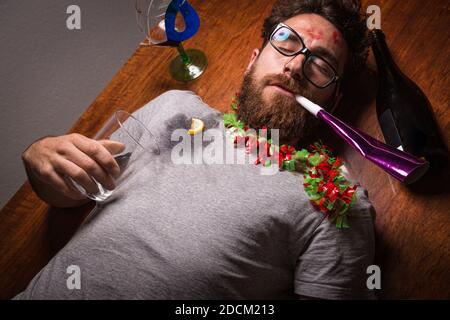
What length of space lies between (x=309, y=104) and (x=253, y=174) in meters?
0.31

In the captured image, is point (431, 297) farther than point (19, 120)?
No

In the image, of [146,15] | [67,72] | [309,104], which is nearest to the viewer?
[309,104]

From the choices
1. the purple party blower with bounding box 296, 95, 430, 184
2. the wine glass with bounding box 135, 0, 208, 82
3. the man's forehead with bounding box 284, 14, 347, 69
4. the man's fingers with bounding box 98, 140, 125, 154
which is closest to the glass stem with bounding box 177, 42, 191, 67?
the wine glass with bounding box 135, 0, 208, 82

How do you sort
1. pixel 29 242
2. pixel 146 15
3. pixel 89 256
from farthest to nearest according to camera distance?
pixel 146 15 < pixel 29 242 < pixel 89 256

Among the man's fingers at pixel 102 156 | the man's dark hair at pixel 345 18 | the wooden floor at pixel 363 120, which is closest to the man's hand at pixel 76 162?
the man's fingers at pixel 102 156

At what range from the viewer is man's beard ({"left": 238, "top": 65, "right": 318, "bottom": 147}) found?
1115 millimetres

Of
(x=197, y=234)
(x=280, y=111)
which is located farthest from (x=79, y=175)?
(x=280, y=111)

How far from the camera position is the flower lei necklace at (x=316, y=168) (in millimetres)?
949

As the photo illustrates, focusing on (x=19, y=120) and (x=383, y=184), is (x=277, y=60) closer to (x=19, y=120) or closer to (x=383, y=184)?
(x=383, y=184)

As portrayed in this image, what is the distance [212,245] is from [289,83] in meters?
0.58

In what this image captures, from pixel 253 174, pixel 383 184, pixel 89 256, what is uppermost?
pixel 383 184

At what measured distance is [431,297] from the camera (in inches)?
38.8

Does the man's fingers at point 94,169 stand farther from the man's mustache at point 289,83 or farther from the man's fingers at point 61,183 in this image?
the man's mustache at point 289,83
